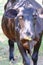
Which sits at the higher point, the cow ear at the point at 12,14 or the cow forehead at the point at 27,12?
the cow forehead at the point at 27,12

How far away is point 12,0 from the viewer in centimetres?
629

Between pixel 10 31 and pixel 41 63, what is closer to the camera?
pixel 10 31

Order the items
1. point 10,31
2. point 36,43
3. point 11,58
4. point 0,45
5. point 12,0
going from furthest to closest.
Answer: point 0,45, point 11,58, point 12,0, point 10,31, point 36,43

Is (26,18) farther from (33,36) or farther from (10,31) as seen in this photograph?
(10,31)

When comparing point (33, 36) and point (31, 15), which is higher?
point (31, 15)

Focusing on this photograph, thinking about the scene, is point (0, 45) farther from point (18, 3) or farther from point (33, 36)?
point (33, 36)

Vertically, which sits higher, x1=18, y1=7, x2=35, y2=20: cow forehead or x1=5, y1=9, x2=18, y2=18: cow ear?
x1=18, y1=7, x2=35, y2=20: cow forehead

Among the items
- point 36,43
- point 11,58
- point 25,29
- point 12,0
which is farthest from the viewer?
point 11,58

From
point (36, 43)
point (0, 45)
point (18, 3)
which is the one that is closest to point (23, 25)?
point (36, 43)

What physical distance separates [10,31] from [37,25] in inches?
35.4

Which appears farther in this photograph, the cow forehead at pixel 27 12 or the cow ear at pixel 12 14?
the cow ear at pixel 12 14

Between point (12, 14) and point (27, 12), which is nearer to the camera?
point (27, 12)

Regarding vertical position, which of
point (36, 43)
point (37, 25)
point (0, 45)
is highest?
point (37, 25)

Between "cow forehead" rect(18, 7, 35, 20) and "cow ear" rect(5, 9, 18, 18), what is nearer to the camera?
"cow forehead" rect(18, 7, 35, 20)
